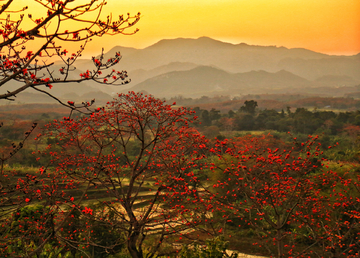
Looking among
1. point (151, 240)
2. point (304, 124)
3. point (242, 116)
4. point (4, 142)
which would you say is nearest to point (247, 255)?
point (151, 240)

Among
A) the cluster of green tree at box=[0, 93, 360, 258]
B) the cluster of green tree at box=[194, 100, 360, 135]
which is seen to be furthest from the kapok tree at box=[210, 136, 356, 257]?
the cluster of green tree at box=[194, 100, 360, 135]

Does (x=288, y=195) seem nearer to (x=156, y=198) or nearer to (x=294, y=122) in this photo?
(x=156, y=198)

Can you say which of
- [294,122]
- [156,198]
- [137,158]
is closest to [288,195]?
[156,198]

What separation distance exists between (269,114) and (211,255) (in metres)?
60.1

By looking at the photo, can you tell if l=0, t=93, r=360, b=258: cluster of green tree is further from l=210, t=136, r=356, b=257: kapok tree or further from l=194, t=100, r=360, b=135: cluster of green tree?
l=194, t=100, r=360, b=135: cluster of green tree

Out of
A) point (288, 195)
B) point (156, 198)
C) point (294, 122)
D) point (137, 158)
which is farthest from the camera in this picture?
point (294, 122)

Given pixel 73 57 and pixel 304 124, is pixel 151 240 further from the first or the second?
pixel 304 124

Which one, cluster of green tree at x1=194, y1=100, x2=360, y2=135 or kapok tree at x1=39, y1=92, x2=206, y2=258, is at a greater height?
kapok tree at x1=39, y1=92, x2=206, y2=258

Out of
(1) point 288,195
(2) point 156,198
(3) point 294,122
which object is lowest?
(3) point 294,122

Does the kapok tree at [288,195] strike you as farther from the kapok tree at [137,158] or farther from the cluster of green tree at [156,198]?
the kapok tree at [137,158]

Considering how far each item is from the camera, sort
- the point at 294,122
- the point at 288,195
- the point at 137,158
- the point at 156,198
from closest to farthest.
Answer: the point at 156,198
the point at 137,158
the point at 288,195
the point at 294,122

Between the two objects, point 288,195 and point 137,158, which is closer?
point 137,158

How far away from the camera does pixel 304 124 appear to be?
182 feet

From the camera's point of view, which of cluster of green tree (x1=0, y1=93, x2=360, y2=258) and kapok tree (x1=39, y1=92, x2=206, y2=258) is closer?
cluster of green tree (x1=0, y1=93, x2=360, y2=258)
